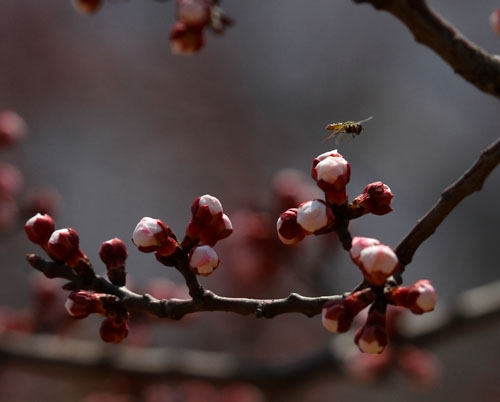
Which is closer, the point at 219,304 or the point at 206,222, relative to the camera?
the point at 219,304

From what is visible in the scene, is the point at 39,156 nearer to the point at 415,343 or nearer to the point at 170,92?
the point at 170,92

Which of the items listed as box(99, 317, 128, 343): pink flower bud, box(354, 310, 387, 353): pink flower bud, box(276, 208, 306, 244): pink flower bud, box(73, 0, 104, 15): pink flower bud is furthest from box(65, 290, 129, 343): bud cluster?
box(73, 0, 104, 15): pink flower bud

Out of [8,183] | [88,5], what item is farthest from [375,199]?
[8,183]

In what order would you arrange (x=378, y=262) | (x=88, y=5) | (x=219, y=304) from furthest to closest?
(x=88, y=5)
(x=219, y=304)
(x=378, y=262)

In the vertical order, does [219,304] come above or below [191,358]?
below

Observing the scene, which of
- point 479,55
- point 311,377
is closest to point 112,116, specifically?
point 311,377

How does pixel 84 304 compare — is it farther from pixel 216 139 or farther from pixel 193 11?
pixel 216 139

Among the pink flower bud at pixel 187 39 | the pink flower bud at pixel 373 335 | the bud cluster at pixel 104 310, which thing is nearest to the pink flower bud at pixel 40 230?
the bud cluster at pixel 104 310
